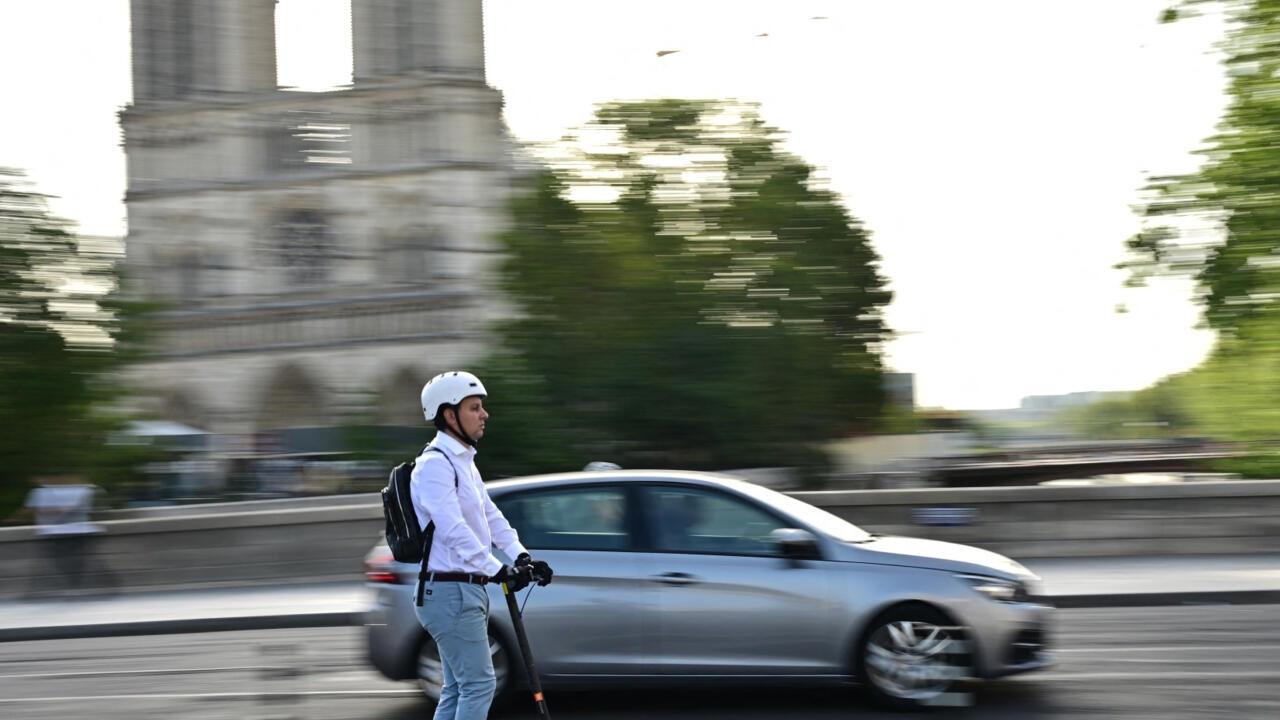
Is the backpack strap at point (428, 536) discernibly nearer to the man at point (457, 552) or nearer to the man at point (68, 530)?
the man at point (457, 552)

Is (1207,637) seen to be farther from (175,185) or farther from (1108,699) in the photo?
(175,185)

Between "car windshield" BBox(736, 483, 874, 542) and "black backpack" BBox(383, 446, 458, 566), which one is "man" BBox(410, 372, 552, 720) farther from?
"car windshield" BBox(736, 483, 874, 542)

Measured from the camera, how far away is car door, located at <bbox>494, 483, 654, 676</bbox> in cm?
880

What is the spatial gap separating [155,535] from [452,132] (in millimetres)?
53851

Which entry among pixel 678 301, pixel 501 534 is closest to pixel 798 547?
pixel 501 534

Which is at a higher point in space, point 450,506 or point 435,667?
point 450,506

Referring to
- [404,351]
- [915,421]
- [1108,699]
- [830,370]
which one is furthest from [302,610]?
[404,351]

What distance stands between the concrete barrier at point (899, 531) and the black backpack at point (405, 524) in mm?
11599

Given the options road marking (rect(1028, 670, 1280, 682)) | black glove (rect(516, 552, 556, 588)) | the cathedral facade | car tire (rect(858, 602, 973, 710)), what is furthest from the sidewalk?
the cathedral facade

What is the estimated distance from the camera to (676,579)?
877 cm

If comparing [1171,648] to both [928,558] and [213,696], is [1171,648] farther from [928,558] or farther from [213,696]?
[213,696]

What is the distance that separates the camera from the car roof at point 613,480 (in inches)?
359

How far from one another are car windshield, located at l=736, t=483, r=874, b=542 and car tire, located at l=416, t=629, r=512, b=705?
5.53 feet

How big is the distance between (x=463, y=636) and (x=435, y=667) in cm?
307
